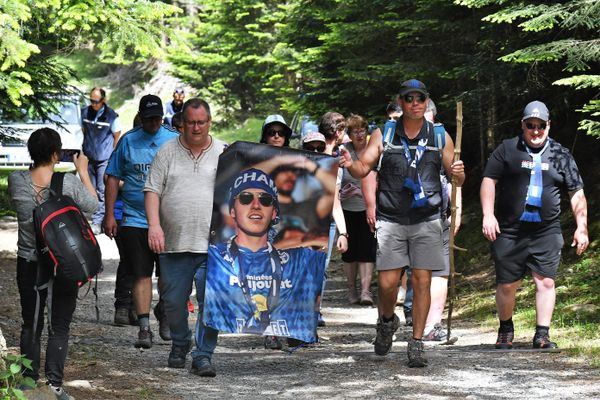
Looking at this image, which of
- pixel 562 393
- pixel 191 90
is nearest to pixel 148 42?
pixel 562 393

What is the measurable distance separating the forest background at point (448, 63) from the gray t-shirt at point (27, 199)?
1.78 metres

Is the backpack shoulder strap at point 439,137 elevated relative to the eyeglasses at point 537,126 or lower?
lower

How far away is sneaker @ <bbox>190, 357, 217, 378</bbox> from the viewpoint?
28.1 feet

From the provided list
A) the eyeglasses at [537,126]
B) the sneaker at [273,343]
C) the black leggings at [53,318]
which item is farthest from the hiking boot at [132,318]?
the eyeglasses at [537,126]

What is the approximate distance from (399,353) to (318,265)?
46.7 inches

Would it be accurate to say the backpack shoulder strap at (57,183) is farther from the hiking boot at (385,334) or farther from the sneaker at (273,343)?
the sneaker at (273,343)

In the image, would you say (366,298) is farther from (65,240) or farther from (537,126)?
(65,240)

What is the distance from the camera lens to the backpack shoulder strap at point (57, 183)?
7.40 meters

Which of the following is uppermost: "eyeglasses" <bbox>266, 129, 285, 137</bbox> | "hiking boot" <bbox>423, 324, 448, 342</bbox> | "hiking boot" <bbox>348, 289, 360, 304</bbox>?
"eyeglasses" <bbox>266, 129, 285, 137</bbox>

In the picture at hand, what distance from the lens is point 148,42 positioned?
12.4 m

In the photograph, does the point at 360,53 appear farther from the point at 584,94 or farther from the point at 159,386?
the point at 159,386

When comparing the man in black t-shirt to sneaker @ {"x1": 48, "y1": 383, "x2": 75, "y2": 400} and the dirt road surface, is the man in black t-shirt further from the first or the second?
sneaker @ {"x1": 48, "y1": 383, "x2": 75, "y2": 400}

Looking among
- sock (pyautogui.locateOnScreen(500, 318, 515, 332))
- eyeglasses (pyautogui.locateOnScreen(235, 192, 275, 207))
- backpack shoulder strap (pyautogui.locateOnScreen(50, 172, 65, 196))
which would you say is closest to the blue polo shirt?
eyeglasses (pyautogui.locateOnScreen(235, 192, 275, 207))

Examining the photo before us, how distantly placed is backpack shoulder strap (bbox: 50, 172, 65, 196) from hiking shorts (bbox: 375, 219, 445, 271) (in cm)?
270
